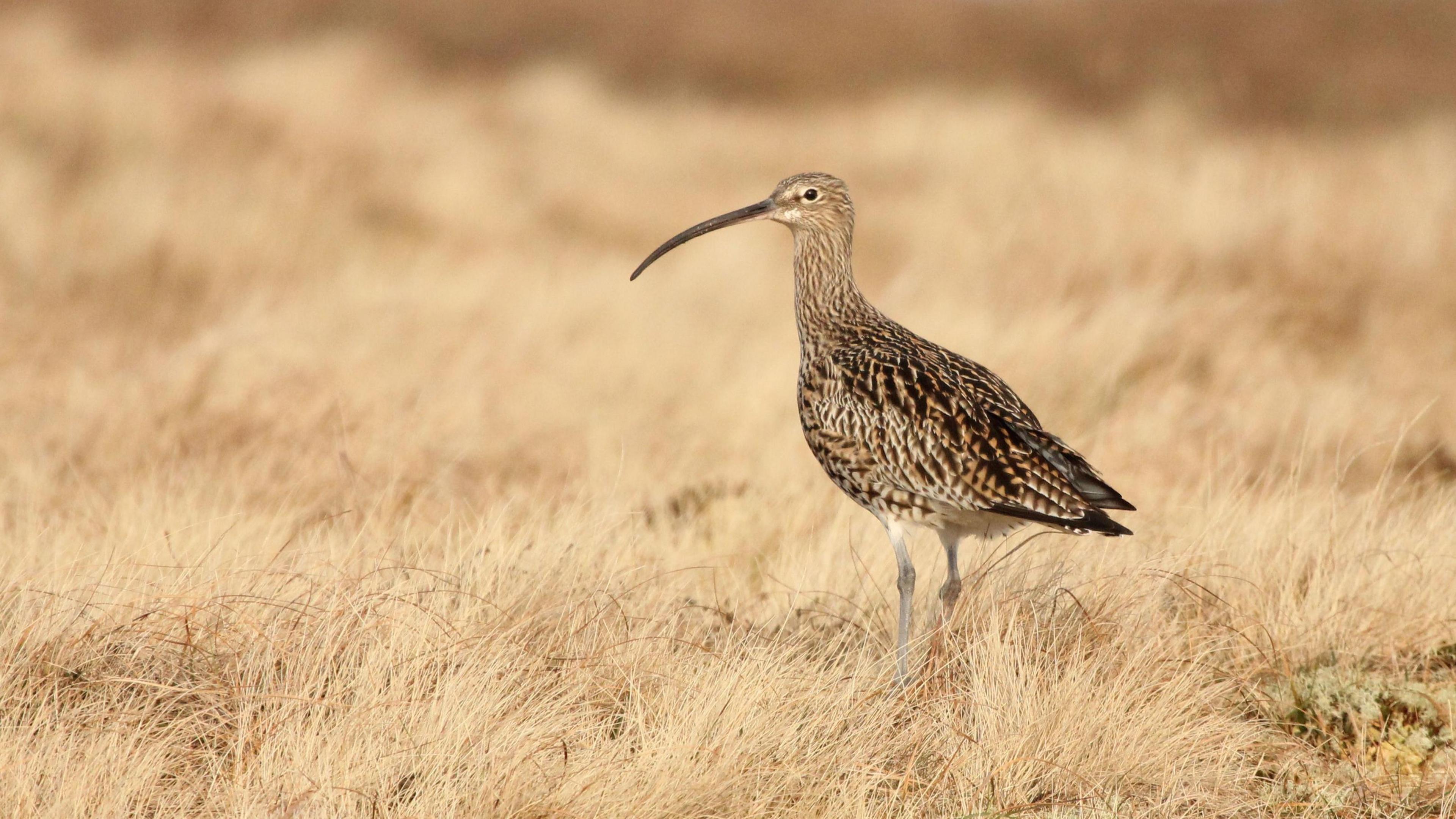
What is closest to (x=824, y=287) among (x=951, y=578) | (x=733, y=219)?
(x=733, y=219)

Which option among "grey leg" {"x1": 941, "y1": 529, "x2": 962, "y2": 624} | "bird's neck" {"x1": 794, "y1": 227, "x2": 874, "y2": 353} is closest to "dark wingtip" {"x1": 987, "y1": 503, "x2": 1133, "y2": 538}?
"grey leg" {"x1": 941, "y1": 529, "x2": 962, "y2": 624}

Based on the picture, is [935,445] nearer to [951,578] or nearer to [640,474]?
[951,578]

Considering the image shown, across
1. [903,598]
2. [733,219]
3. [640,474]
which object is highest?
[733,219]

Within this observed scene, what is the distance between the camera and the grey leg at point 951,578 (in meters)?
4.01

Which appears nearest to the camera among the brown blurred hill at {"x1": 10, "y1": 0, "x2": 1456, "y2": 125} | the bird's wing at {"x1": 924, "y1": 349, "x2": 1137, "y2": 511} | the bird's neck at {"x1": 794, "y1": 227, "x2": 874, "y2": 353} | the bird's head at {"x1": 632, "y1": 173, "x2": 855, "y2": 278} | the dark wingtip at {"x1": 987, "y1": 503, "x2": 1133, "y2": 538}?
the dark wingtip at {"x1": 987, "y1": 503, "x2": 1133, "y2": 538}

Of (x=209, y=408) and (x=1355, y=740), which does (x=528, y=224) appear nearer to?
(x=209, y=408)

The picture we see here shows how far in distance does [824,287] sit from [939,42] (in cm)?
1854

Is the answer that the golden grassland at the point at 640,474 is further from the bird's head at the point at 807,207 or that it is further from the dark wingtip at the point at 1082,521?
the bird's head at the point at 807,207

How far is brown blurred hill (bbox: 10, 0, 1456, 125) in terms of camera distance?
62.2 feet

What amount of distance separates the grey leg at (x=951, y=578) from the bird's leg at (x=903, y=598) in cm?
9

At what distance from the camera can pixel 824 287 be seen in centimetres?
491

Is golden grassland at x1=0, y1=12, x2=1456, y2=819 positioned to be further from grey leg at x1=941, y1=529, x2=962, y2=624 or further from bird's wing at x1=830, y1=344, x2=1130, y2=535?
bird's wing at x1=830, y1=344, x2=1130, y2=535

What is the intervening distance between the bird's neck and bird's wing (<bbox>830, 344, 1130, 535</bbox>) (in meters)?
0.43

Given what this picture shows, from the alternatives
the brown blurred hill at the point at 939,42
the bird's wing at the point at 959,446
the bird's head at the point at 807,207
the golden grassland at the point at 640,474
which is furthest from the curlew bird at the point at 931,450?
the brown blurred hill at the point at 939,42
